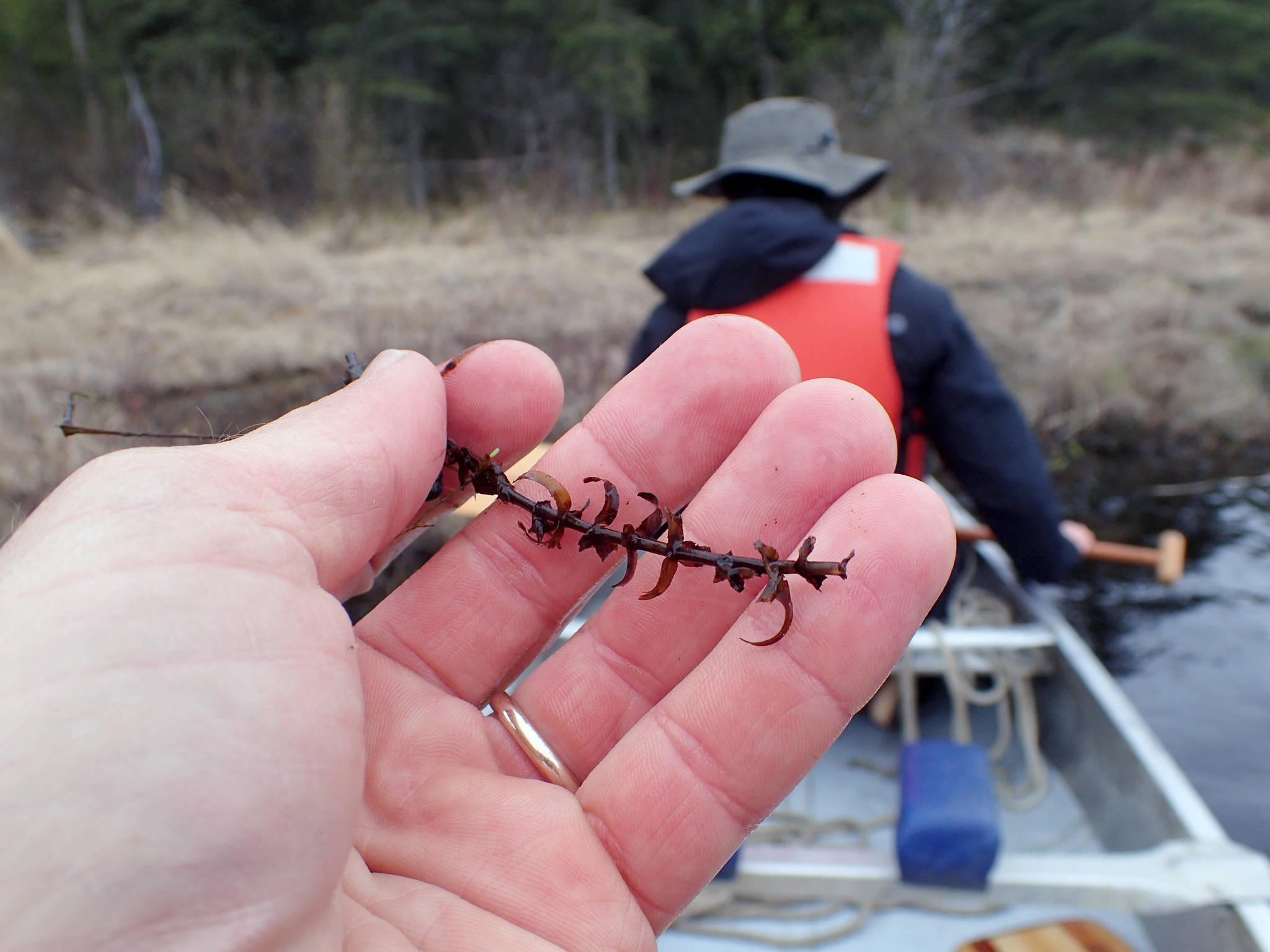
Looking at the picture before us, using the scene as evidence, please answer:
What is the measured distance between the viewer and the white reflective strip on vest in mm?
3922

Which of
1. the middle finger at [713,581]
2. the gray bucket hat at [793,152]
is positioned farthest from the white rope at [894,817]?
the gray bucket hat at [793,152]

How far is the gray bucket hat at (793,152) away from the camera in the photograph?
4.16 metres

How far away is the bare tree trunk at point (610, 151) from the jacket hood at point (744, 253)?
16.3 metres

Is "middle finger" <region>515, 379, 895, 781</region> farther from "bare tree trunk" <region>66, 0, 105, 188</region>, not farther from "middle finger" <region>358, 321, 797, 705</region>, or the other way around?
"bare tree trunk" <region>66, 0, 105, 188</region>

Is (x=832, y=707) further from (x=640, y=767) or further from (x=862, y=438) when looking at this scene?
(x=862, y=438)

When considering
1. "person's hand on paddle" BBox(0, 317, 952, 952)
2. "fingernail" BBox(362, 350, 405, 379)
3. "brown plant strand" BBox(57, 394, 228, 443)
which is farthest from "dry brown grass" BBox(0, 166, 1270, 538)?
"person's hand on paddle" BBox(0, 317, 952, 952)

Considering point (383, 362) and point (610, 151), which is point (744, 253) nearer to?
point (383, 362)

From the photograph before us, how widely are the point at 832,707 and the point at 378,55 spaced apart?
23904 millimetres

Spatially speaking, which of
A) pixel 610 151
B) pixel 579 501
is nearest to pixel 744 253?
pixel 579 501

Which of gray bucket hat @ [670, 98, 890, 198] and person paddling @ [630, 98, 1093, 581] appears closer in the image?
person paddling @ [630, 98, 1093, 581]

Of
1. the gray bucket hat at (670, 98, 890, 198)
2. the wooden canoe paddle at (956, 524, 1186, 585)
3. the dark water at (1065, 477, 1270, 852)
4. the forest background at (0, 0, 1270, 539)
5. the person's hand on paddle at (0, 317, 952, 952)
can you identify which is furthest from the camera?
the forest background at (0, 0, 1270, 539)

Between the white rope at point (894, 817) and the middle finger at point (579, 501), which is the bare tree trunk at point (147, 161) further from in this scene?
the middle finger at point (579, 501)

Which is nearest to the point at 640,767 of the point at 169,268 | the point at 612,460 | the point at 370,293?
the point at 612,460

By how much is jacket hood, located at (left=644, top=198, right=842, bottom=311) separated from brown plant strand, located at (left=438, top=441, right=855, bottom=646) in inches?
90.4
